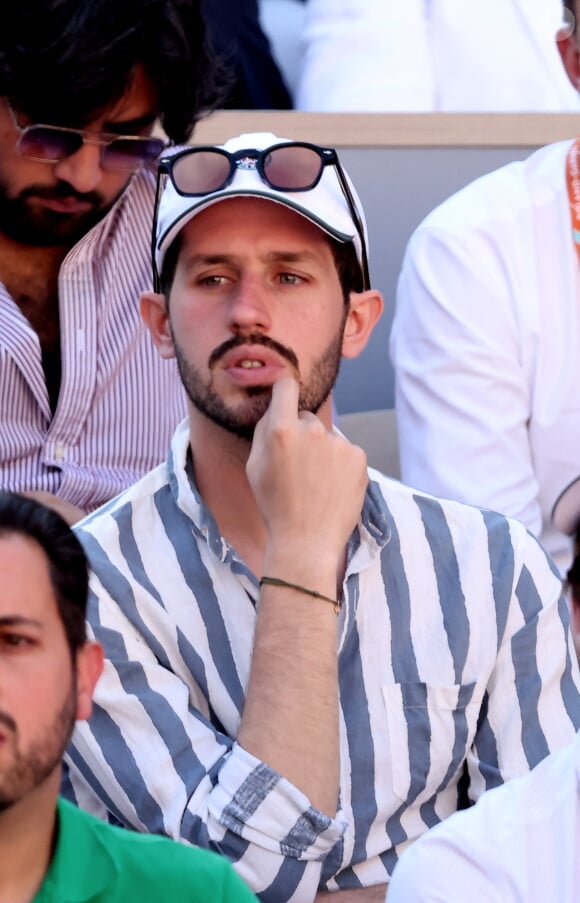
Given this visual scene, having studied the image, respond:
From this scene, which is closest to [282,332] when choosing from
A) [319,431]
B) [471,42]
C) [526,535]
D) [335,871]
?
[319,431]

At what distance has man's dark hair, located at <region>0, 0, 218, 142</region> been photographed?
113 inches

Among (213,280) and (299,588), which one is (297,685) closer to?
(299,588)

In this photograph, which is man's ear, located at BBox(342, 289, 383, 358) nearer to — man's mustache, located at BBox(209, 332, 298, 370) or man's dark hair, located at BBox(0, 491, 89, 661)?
man's mustache, located at BBox(209, 332, 298, 370)

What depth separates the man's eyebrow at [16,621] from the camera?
163cm

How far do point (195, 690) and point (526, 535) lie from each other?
20.7 inches

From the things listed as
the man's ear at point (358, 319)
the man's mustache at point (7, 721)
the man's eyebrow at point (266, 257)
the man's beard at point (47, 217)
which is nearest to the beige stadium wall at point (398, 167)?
the man's beard at point (47, 217)

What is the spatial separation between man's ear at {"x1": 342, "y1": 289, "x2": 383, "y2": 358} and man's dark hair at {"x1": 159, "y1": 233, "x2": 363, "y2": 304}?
19 millimetres

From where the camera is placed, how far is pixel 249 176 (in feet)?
7.58

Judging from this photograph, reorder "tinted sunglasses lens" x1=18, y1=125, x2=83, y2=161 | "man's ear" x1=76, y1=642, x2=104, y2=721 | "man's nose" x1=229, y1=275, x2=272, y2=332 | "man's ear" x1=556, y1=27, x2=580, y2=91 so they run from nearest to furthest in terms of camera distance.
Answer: "man's ear" x1=76, y1=642, x2=104, y2=721, "man's nose" x1=229, y1=275, x2=272, y2=332, "tinted sunglasses lens" x1=18, y1=125, x2=83, y2=161, "man's ear" x1=556, y1=27, x2=580, y2=91

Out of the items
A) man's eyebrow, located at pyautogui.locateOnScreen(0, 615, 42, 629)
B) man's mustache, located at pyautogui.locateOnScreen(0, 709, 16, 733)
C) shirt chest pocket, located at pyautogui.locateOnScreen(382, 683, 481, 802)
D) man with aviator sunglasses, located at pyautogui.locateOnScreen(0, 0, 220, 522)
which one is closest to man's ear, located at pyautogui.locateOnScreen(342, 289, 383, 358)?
shirt chest pocket, located at pyautogui.locateOnScreen(382, 683, 481, 802)

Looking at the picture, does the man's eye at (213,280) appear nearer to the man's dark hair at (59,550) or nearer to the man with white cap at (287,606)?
the man with white cap at (287,606)

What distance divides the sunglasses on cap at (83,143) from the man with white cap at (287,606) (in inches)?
20.6

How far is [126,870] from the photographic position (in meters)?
1.64

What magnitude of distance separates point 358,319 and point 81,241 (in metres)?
0.73
